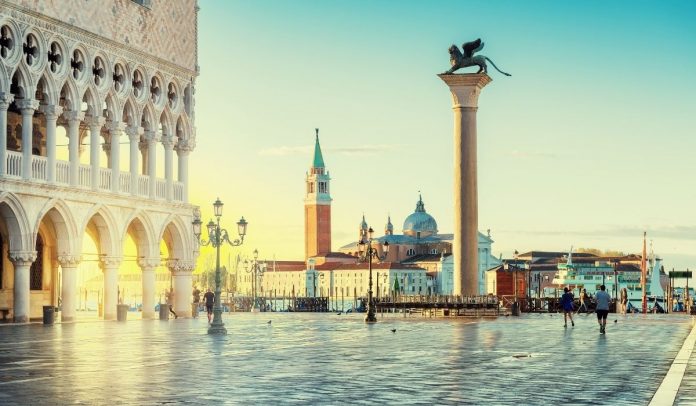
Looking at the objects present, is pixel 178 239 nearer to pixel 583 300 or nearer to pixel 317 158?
pixel 583 300

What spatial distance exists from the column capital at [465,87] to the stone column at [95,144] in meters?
12.3

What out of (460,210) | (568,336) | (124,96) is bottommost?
(568,336)

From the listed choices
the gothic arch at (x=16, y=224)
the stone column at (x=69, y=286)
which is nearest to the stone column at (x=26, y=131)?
the gothic arch at (x=16, y=224)

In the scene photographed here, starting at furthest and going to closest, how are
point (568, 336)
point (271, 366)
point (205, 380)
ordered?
point (568, 336) → point (271, 366) → point (205, 380)

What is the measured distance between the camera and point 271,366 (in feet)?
63.5

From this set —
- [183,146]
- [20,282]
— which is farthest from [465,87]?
[20,282]

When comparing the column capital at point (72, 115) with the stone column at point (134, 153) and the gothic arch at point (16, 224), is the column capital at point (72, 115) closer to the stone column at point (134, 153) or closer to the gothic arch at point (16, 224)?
the stone column at point (134, 153)

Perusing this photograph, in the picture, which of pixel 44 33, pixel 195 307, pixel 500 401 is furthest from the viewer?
pixel 195 307

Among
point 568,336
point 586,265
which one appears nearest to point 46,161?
point 568,336

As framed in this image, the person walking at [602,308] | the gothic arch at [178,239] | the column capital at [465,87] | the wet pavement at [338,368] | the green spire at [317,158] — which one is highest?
the green spire at [317,158]

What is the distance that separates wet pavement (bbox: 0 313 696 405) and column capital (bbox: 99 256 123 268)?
12.9 m

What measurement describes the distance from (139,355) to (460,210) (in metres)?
25.7

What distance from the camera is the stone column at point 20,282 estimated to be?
3962 centimetres

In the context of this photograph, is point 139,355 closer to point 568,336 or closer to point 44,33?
point 568,336
